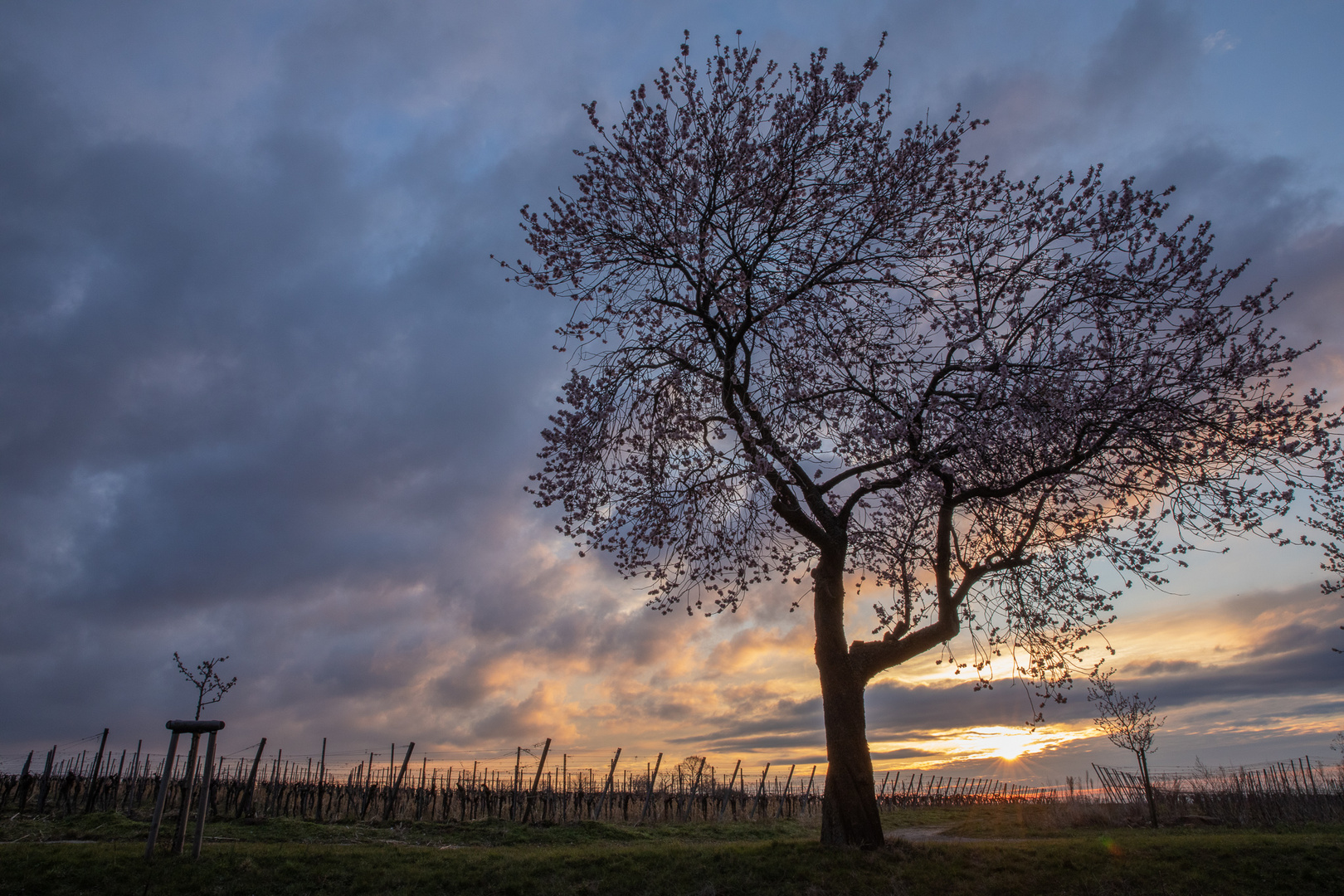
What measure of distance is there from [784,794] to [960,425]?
32991mm

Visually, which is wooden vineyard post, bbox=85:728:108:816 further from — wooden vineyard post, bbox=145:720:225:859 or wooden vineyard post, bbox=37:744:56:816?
wooden vineyard post, bbox=145:720:225:859

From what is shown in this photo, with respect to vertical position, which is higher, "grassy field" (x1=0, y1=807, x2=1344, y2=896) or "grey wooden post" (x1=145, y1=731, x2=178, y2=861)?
"grey wooden post" (x1=145, y1=731, x2=178, y2=861)

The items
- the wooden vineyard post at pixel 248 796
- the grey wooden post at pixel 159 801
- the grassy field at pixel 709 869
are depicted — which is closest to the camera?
the grassy field at pixel 709 869

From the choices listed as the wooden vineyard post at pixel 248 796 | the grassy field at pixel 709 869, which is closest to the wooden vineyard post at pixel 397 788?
the wooden vineyard post at pixel 248 796

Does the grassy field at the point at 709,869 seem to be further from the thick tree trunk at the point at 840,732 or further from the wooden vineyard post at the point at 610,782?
the wooden vineyard post at the point at 610,782

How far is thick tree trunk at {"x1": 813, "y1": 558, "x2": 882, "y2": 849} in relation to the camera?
11.8 meters

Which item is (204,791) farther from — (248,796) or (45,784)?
(45,784)

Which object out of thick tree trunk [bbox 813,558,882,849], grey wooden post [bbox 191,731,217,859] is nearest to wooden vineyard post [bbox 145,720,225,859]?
grey wooden post [bbox 191,731,217,859]

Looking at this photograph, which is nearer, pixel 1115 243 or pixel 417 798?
pixel 1115 243

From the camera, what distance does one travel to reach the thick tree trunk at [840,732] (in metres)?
11.8

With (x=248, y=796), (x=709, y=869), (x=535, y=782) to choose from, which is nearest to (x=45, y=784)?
(x=248, y=796)

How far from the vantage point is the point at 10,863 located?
37.6 ft

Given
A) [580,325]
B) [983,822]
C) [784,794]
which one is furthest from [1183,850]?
[784,794]

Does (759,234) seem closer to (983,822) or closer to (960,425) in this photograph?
(960,425)
